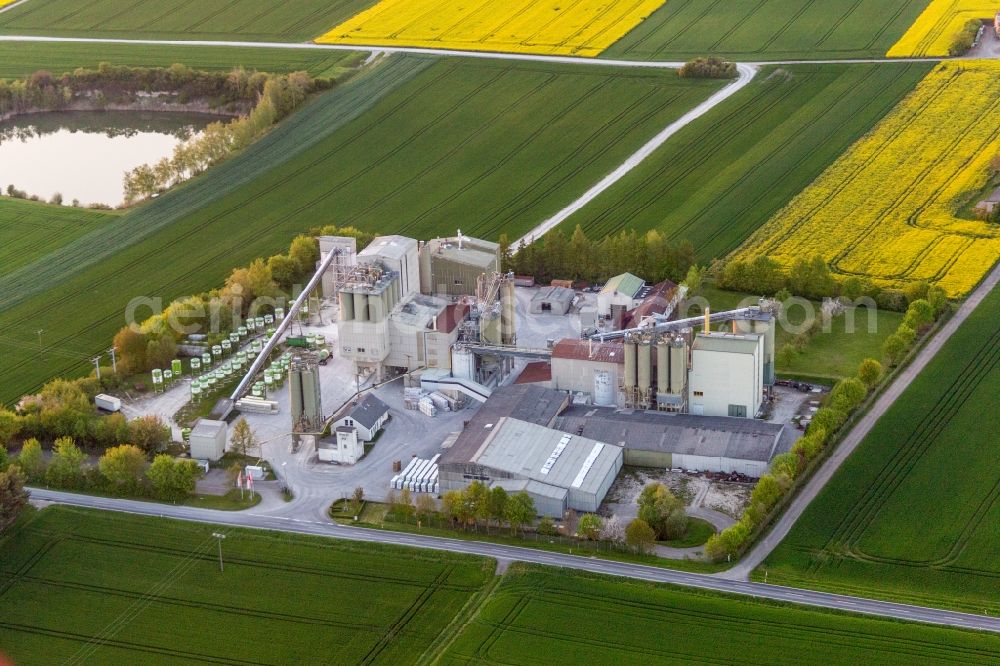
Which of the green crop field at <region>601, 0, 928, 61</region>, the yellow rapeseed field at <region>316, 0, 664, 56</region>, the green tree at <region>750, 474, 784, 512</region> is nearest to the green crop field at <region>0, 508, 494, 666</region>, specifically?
the green tree at <region>750, 474, 784, 512</region>

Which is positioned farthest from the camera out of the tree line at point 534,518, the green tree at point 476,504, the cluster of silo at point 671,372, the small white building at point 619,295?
the small white building at point 619,295

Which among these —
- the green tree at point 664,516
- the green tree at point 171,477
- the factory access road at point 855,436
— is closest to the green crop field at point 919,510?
the factory access road at point 855,436

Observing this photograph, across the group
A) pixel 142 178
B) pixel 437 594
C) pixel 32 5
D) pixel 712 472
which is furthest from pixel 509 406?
pixel 32 5

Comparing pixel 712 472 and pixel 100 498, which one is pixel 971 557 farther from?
pixel 100 498

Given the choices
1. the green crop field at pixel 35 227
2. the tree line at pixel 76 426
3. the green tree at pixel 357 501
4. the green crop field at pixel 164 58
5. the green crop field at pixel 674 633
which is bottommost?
the green crop field at pixel 674 633

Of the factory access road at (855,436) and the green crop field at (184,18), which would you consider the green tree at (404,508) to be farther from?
the green crop field at (184,18)

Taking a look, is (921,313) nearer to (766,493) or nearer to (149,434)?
(766,493)

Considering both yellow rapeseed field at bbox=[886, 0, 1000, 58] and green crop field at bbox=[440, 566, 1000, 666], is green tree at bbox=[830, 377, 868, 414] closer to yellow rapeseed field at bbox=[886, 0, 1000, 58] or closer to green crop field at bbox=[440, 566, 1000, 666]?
green crop field at bbox=[440, 566, 1000, 666]
